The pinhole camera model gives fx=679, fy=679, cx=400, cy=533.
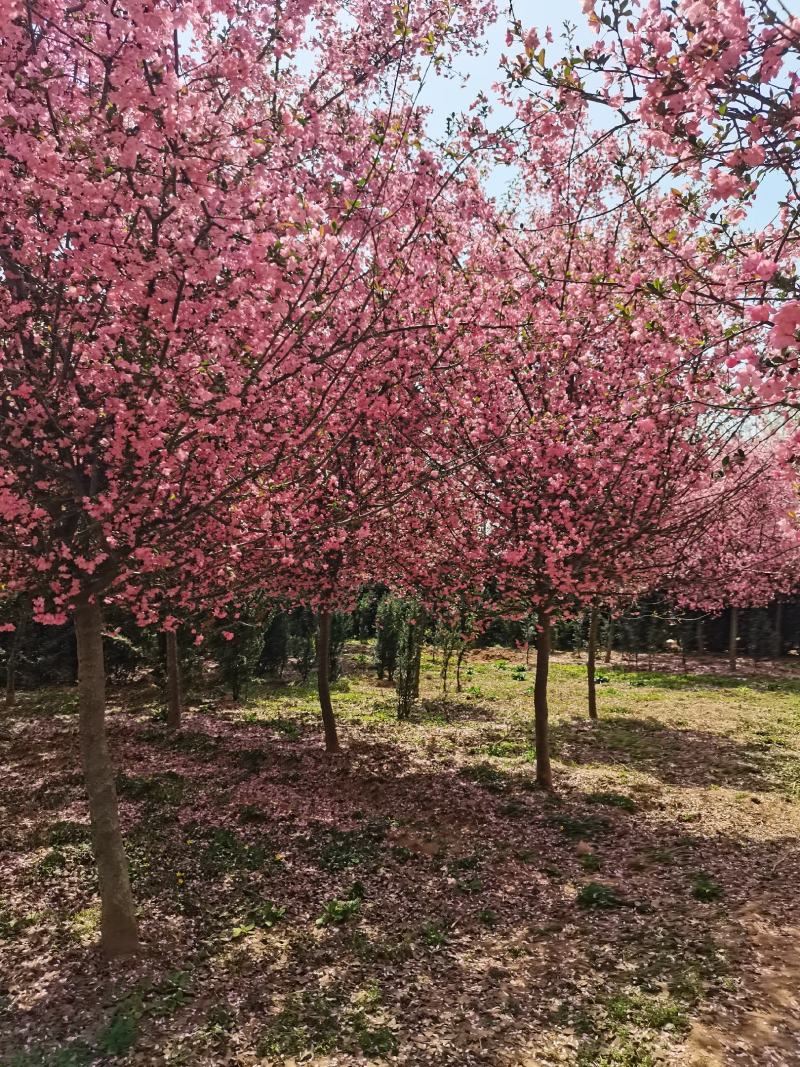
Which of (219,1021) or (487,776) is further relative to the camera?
(487,776)

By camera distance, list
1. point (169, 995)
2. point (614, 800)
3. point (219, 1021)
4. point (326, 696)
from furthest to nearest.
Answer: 1. point (326, 696)
2. point (614, 800)
3. point (169, 995)
4. point (219, 1021)

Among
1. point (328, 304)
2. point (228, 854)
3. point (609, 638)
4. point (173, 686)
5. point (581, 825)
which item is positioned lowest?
point (228, 854)

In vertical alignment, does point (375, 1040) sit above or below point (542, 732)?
below

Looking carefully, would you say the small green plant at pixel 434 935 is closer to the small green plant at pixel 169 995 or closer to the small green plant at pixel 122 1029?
the small green plant at pixel 169 995

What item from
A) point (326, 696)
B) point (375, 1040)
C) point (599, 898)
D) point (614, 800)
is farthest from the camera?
point (326, 696)

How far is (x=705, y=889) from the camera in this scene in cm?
716

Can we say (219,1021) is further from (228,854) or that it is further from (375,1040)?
(228,854)

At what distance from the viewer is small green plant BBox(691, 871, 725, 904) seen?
7.04 meters

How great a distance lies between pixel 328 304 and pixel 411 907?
611cm

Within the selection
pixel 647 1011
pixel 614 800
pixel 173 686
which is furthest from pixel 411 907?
pixel 173 686

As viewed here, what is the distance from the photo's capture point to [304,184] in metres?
5.66

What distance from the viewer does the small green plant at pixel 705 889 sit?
23.1 feet

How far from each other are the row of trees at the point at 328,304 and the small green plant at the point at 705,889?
12.3ft

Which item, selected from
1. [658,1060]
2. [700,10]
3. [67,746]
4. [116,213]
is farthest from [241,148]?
[67,746]
